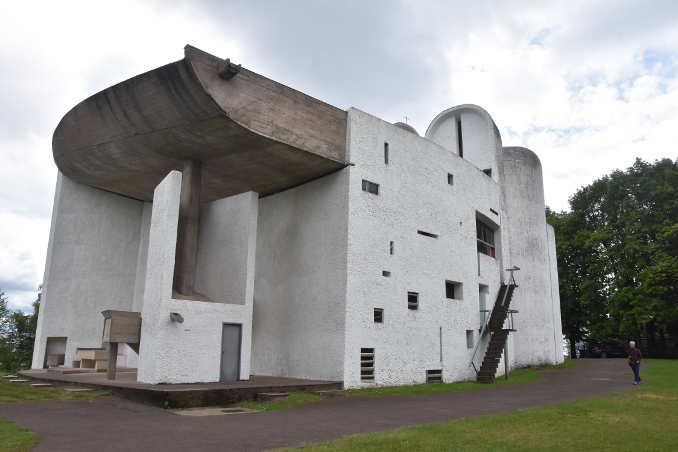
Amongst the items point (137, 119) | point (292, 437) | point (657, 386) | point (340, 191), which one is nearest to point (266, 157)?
point (340, 191)

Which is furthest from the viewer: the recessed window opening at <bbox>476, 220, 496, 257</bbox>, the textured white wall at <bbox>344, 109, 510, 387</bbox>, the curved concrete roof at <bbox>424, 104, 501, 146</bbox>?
the curved concrete roof at <bbox>424, 104, 501, 146</bbox>

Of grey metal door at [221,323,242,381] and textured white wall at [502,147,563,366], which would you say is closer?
grey metal door at [221,323,242,381]

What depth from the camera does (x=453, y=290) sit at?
20984mm

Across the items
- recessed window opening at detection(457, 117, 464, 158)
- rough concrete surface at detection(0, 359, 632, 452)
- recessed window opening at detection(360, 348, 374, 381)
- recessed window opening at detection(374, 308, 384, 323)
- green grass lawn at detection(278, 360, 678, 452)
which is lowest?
rough concrete surface at detection(0, 359, 632, 452)

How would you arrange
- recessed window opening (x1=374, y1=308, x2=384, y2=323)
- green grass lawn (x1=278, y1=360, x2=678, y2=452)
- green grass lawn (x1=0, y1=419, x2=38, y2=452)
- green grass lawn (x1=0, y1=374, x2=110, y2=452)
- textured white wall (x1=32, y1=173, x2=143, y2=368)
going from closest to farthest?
green grass lawn (x1=278, y1=360, x2=678, y2=452) → green grass lawn (x1=0, y1=419, x2=38, y2=452) → green grass lawn (x1=0, y1=374, x2=110, y2=452) → recessed window opening (x1=374, y1=308, x2=384, y2=323) → textured white wall (x1=32, y1=173, x2=143, y2=368)

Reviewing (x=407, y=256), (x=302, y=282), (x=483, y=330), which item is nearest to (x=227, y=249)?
(x=302, y=282)

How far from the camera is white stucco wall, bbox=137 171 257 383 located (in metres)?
13.8

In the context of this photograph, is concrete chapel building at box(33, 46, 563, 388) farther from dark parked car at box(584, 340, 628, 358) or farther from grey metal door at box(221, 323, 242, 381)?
dark parked car at box(584, 340, 628, 358)

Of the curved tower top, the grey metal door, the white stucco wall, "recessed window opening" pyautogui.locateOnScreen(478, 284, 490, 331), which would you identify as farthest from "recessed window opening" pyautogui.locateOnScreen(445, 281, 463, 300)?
the grey metal door

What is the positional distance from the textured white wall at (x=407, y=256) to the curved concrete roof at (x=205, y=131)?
1.78 metres

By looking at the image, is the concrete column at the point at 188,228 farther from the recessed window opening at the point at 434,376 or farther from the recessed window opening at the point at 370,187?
the recessed window opening at the point at 434,376

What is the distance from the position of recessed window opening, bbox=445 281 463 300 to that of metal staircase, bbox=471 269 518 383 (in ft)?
6.48

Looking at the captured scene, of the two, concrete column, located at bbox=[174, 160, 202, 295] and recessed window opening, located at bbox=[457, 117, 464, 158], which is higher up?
recessed window opening, located at bbox=[457, 117, 464, 158]

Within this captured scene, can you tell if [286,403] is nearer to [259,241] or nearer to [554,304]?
[259,241]
